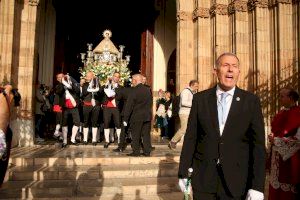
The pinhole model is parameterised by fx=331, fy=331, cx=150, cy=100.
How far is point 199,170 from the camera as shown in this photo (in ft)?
8.82

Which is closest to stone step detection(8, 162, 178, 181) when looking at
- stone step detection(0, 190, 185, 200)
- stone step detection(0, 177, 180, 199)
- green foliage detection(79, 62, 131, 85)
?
stone step detection(0, 177, 180, 199)

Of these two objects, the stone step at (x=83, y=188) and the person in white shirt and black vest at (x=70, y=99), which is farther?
the person in white shirt and black vest at (x=70, y=99)

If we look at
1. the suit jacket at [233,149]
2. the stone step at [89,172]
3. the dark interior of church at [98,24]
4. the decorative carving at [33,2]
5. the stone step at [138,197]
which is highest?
the dark interior of church at [98,24]

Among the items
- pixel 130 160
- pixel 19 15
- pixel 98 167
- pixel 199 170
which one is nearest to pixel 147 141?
pixel 130 160

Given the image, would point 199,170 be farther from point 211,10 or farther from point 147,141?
point 211,10

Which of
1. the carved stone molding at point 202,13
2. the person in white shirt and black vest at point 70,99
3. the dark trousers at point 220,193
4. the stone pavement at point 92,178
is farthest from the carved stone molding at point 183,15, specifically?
the dark trousers at point 220,193

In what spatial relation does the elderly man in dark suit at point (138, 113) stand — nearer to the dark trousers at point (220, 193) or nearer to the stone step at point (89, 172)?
the stone step at point (89, 172)

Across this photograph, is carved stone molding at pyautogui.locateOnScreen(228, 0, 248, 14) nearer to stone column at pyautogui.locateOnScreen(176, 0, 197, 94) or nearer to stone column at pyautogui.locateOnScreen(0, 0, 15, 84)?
stone column at pyautogui.locateOnScreen(176, 0, 197, 94)

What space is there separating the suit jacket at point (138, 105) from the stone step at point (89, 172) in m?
1.19

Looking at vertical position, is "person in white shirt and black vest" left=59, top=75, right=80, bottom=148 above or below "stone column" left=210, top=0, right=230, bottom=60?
below

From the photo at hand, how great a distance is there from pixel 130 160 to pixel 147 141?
79 cm

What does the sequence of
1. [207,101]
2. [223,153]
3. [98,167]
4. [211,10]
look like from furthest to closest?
[211,10]
[98,167]
[207,101]
[223,153]

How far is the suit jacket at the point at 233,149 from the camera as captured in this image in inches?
99.7

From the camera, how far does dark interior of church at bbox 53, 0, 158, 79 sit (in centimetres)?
1795
